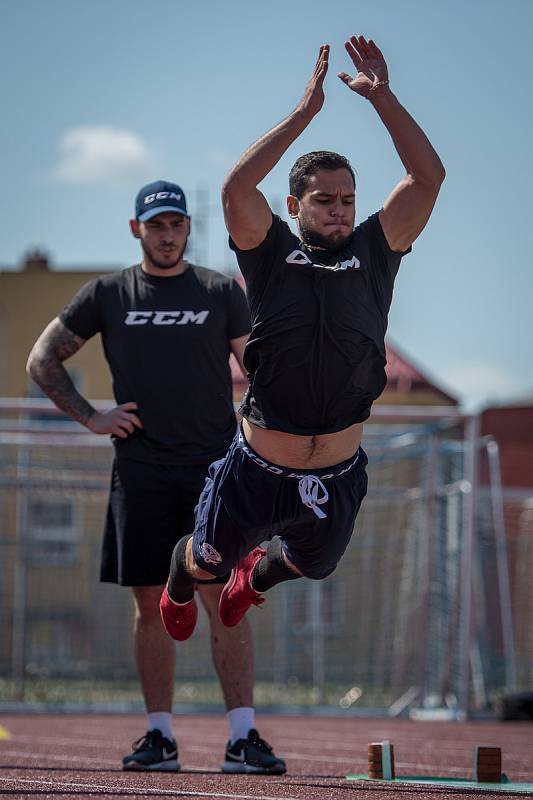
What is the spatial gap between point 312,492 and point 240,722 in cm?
170

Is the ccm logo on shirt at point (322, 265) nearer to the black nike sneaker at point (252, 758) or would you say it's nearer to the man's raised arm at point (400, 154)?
the man's raised arm at point (400, 154)

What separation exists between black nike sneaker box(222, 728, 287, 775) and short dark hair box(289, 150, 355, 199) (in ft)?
8.21

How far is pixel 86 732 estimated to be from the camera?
10.1 metres

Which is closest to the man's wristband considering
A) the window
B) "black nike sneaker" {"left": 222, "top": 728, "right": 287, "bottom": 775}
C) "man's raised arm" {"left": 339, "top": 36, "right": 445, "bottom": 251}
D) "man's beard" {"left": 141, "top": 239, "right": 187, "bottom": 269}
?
"man's raised arm" {"left": 339, "top": 36, "right": 445, "bottom": 251}

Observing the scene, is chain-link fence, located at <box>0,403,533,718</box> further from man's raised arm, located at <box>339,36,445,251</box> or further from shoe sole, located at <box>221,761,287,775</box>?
man's raised arm, located at <box>339,36,445,251</box>

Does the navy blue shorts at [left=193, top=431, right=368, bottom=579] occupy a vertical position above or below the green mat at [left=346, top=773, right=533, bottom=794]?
above

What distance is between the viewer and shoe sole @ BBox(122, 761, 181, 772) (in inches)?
236

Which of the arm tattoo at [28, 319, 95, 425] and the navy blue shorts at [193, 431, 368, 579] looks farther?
the arm tattoo at [28, 319, 95, 425]

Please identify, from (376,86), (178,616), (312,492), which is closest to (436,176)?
(376,86)

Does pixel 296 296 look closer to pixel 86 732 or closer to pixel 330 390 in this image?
pixel 330 390

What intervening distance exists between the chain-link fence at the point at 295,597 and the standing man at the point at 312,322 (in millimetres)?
8782

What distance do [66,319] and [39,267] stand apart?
36324mm

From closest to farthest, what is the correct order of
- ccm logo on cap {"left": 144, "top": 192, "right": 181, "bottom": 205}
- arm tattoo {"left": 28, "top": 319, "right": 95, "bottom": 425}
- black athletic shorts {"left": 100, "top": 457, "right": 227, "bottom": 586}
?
black athletic shorts {"left": 100, "top": 457, "right": 227, "bottom": 586}
ccm logo on cap {"left": 144, "top": 192, "right": 181, "bottom": 205}
arm tattoo {"left": 28, "top": 319, "right": 95, "bottom": 425}

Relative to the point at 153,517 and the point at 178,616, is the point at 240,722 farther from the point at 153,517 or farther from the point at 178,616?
the point at 153,517
